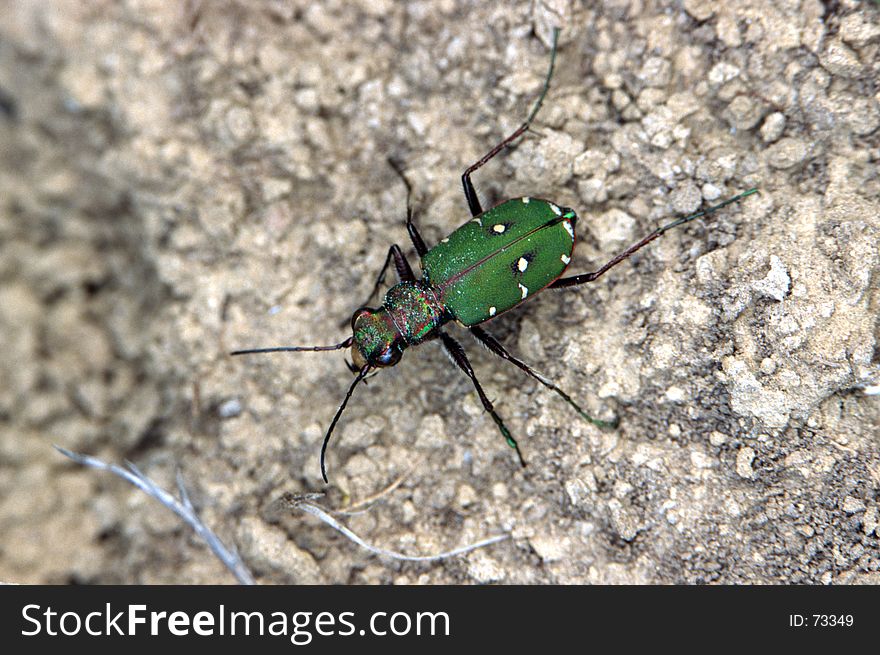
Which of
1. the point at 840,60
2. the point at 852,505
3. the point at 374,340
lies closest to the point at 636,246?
the point at 840,60

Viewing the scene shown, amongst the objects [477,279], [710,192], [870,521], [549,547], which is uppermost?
[710,192]

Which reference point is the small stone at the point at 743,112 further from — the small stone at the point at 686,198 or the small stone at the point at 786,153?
the small stone at the point at 686,198

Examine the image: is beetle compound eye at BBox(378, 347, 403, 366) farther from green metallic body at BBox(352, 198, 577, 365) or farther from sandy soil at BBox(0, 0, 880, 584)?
sandy soil at BBox(0, 0, 880, 584)

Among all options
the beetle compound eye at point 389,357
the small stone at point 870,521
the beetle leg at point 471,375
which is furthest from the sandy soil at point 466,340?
the beetle compound eye at point 389,357

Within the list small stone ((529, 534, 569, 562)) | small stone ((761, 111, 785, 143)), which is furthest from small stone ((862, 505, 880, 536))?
small stone ((761, 111, 785, 143))

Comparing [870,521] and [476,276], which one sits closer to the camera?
[870,521]

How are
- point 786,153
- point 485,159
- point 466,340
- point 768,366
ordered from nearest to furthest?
point 768,366 → point 786,153 → point 485,159 → point 466,340

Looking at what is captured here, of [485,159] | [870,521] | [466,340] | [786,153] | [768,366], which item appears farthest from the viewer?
[466,340]

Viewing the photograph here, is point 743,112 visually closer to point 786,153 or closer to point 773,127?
point 773,127
